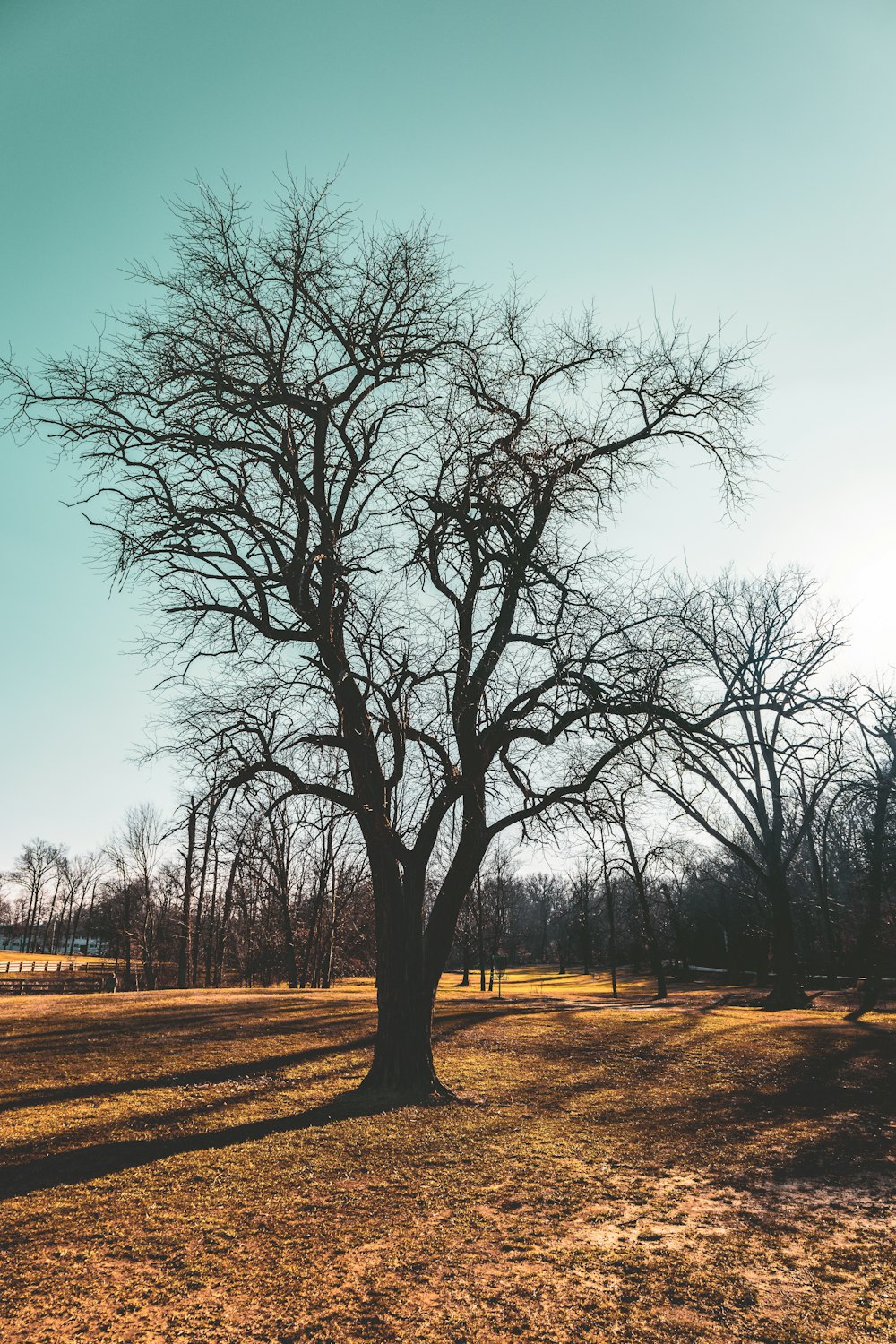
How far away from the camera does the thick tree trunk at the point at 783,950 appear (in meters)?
23.2

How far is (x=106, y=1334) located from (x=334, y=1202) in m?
2.64

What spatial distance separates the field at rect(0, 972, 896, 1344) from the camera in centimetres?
447

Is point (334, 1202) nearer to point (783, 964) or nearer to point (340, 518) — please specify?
point (340, 518)

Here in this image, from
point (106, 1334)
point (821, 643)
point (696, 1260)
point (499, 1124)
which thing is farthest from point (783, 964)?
point (106, 1334)

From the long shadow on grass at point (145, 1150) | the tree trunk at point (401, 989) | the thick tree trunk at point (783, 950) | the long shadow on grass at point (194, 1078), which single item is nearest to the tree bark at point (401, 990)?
the tree trunk at point (401, 989)

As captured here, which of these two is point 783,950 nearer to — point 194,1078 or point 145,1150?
point 194,1078

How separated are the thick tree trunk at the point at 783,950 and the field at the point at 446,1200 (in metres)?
9.49

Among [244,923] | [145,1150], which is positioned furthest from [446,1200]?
[244,923]

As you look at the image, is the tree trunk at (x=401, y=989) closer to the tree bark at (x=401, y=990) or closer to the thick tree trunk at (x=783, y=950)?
the tree bark at (x=401, y=990)

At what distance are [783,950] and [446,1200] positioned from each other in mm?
21899

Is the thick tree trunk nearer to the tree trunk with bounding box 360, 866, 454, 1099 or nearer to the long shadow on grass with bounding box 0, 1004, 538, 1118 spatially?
the long shadow on grass with bounding box 0, 1004, 538, 1118

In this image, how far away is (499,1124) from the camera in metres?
9.31

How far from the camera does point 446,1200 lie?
6.55 m

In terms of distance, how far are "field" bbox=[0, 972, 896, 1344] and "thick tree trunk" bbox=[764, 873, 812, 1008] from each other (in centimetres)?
949
